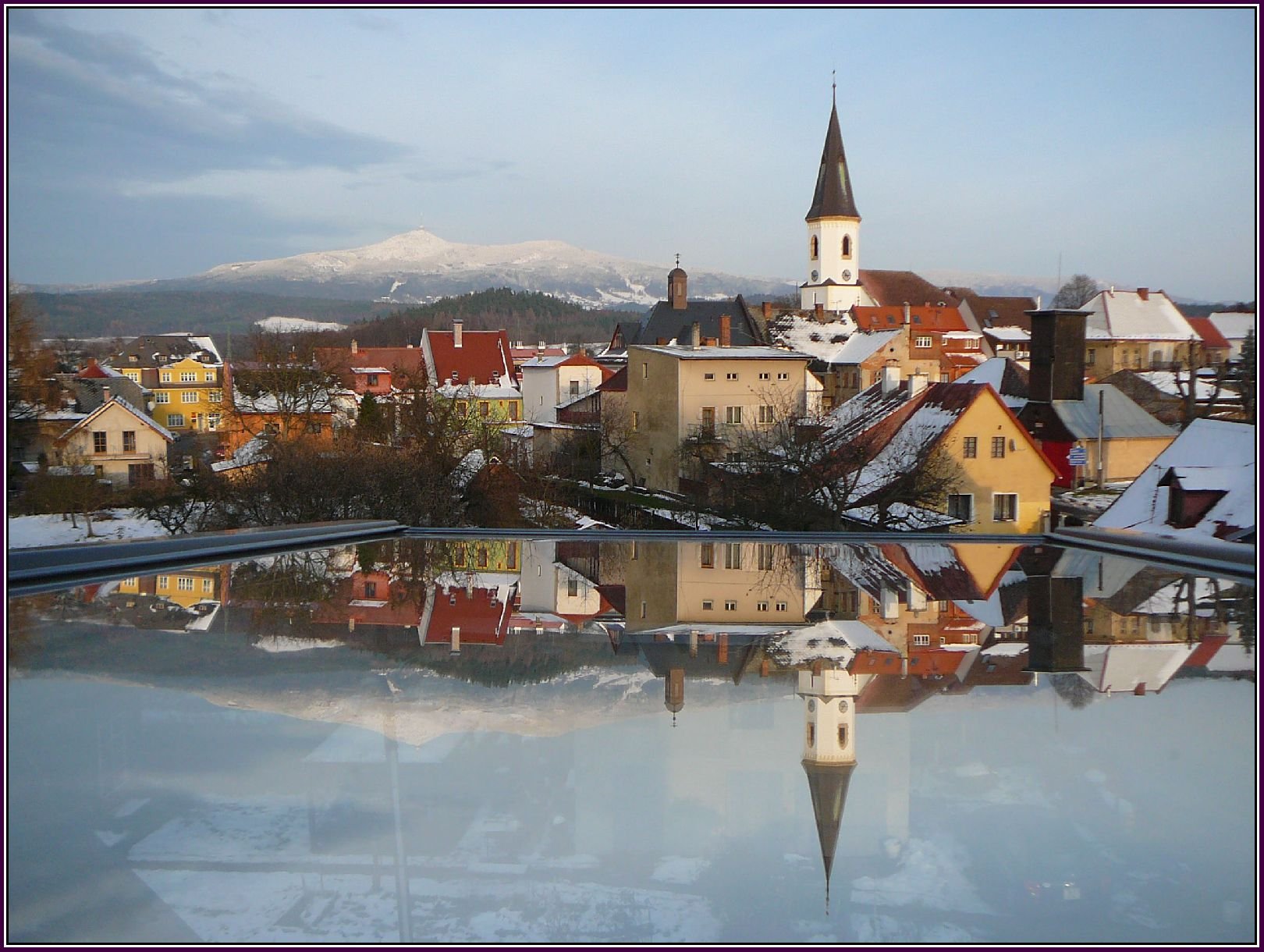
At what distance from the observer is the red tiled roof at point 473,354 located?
4062 centimetres

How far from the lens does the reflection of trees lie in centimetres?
136

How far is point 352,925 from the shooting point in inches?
34.8

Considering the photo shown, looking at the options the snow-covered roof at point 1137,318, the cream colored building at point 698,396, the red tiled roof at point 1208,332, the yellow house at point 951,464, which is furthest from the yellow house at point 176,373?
the red tiled roof at point 1208,332

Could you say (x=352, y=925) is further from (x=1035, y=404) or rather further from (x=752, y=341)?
(x=752, y=341)

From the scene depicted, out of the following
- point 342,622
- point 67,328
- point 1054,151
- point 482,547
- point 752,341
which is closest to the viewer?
point 342,622

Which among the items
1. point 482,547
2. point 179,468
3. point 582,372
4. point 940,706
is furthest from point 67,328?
→ point 582,372

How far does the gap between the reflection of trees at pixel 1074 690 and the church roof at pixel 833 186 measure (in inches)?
2268

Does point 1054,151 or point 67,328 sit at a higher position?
point 1054,151

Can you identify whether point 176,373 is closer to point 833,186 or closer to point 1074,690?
point 1074,690

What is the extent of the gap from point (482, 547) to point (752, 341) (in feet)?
123

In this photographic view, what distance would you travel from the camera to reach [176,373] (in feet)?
92.7

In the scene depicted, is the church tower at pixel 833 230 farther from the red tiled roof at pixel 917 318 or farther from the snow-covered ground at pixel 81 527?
the snow-covered ground at pixel 81 527

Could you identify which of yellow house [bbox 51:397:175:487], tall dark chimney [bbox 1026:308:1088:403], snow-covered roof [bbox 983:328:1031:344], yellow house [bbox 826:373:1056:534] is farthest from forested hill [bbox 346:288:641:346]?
yellow house [bbox 826:373:1056:534]

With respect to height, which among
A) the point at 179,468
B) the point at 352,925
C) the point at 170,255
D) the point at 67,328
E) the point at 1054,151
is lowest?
the point at 179,468
